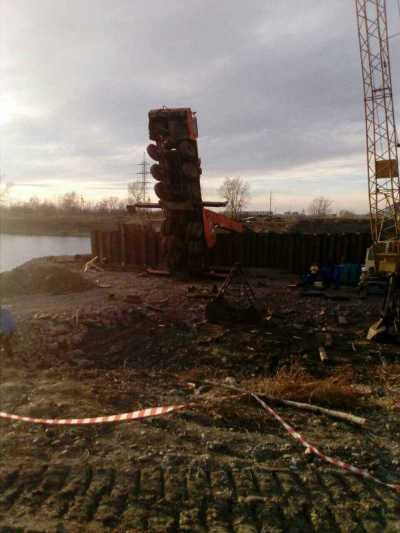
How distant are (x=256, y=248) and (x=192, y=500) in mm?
18227

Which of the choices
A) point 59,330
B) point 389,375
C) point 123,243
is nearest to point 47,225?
point 123,243

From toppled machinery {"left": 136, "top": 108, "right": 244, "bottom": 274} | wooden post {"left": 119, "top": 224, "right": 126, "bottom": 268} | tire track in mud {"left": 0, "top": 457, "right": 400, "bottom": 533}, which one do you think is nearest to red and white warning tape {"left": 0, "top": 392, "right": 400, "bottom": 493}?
tire track in mud {"left": 0, "top": 457, "right": 400, "bottom": 533}

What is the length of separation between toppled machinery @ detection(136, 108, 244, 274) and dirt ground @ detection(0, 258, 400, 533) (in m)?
6.68

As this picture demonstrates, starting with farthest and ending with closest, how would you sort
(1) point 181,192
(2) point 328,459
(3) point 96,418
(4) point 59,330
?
Result: (1) point 181,192
(4) point 59,330
(3) point 96,418
(2) point 328,459

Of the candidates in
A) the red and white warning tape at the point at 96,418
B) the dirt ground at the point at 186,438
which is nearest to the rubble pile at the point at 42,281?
the dirt ground at the point at 186,438

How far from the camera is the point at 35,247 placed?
46.0 m

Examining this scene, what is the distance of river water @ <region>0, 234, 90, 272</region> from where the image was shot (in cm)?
3728

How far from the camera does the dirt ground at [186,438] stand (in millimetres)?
3586

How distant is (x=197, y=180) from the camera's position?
15.9 m

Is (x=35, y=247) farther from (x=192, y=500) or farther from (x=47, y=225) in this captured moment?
(x=192, y=500)

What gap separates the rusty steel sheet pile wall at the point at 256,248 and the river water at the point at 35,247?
14366 millimetres

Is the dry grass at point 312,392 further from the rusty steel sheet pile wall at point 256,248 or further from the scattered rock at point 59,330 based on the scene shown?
the rusty steel sheet pile wall at point 256,248

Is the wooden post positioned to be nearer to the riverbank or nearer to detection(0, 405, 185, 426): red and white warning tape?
detection(0, 405, 185, 426): red and white warning tape

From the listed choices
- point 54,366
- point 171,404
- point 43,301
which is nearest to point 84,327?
point 54,366
